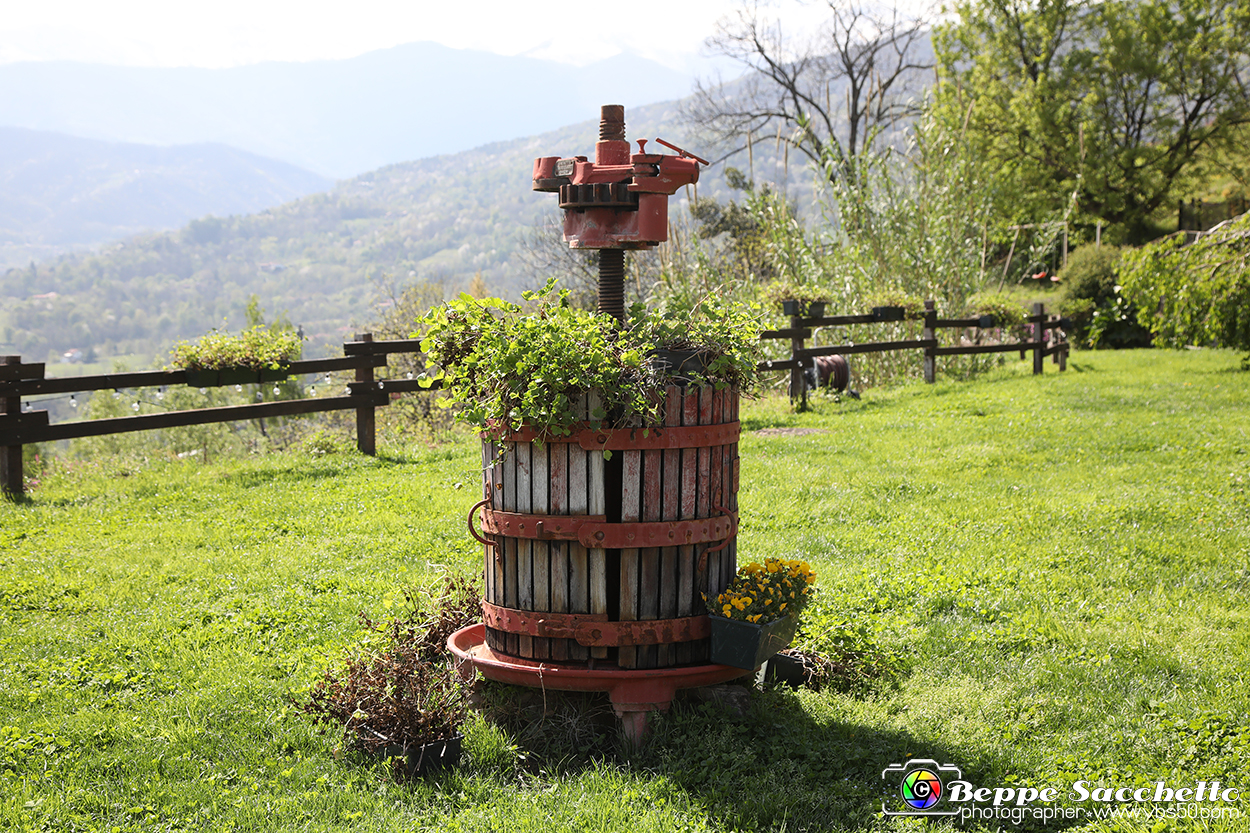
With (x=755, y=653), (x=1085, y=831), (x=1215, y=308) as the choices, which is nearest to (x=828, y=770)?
(x=755, y=653)

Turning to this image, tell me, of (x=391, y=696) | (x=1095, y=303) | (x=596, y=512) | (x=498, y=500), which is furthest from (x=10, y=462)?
A: (x=1095, y=303)

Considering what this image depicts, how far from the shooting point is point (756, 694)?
388 cm

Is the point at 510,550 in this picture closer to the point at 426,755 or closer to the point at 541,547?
the point at 541,547

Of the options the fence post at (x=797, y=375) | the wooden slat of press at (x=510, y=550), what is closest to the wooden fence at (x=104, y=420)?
the wooden slat of press at (x=510, y=550)

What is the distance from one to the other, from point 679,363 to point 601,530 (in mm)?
746

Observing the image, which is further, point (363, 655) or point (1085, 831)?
point (363, 655)

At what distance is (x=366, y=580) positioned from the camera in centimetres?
546

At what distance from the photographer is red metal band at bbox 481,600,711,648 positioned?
353 centimetres

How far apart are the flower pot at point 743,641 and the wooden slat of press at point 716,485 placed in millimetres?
184

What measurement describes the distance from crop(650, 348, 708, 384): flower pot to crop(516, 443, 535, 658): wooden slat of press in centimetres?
62

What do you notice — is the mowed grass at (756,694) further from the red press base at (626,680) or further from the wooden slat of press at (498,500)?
the wooden slat of press at (498,500)

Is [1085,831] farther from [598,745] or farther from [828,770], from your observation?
[598,745]

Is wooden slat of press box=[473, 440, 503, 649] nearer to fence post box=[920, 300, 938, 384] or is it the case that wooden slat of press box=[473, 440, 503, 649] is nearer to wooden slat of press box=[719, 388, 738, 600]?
wooden slat of press box=[719, 388, 738, 600]

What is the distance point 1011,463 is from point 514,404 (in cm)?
648
